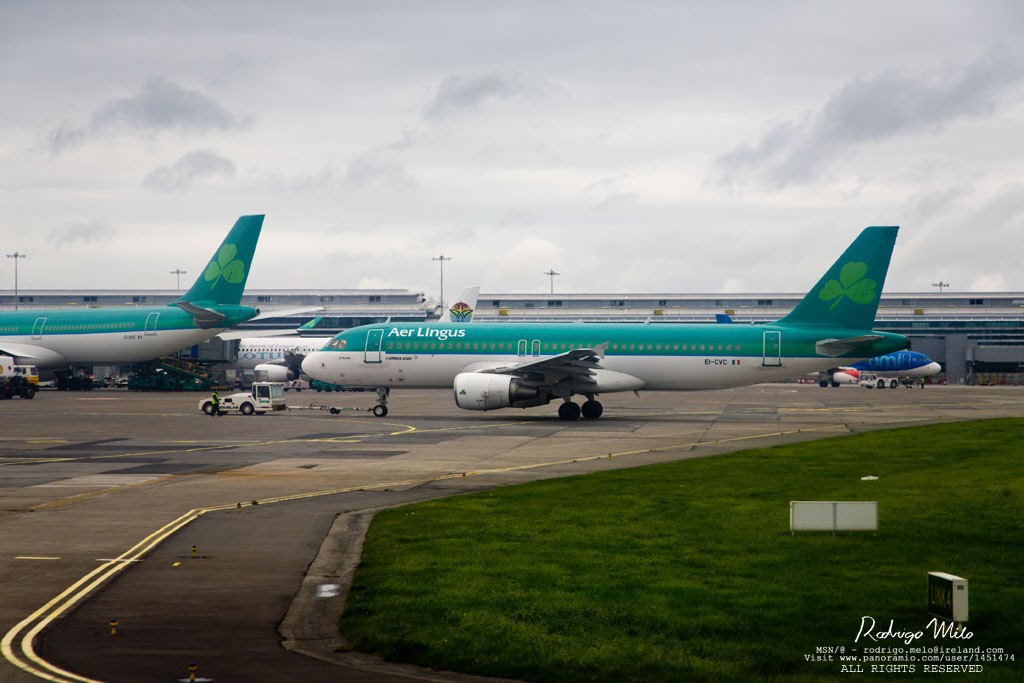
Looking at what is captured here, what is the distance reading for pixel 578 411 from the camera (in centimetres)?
5084

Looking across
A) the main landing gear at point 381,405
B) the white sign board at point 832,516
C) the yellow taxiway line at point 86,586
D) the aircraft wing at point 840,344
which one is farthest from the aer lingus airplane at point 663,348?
the white sign board at point 832,516

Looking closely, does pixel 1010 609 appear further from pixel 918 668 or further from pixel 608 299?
pixel 608 299

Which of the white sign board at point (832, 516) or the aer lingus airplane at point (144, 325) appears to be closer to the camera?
the white sign board at point (832, 516)

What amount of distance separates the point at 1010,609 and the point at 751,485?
11.9 meters

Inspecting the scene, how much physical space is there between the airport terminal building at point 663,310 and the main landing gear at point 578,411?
3185 inches

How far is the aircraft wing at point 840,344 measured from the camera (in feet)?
163

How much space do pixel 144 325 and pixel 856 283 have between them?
53.4 m

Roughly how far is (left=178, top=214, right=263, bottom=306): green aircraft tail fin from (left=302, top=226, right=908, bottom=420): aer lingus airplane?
29629mm

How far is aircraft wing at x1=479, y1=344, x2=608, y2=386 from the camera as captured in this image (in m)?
47.5

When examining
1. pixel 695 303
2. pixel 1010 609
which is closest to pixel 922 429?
pixel 1010 609

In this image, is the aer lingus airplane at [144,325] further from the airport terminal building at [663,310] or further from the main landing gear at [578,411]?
the airport terminal building at [663,310]

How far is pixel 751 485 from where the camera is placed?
2456 cm

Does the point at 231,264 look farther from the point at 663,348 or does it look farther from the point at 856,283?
the point at 856,283

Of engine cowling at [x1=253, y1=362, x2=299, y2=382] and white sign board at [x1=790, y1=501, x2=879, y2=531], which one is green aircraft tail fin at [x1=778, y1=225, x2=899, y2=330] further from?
engine cowling at [x1=253, y1=362, x2=299, y2=382]
